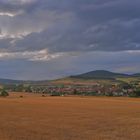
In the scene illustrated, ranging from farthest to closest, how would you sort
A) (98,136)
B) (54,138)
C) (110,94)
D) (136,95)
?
(110,94) → (136,95) → (98,136) → (54,138)

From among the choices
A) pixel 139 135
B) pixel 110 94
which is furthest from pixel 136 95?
pixel 139 135

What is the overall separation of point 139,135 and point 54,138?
5.56 metres

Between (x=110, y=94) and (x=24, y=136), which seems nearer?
(x=24, y=136)

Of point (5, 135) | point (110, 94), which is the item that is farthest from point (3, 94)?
point (5, 135)

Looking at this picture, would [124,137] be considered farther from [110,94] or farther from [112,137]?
[110,94]

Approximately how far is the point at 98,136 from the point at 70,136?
183 cm

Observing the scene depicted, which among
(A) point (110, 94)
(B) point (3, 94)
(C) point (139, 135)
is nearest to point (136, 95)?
(A) point (110, 94)

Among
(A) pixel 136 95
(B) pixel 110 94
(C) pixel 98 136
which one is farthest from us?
(B) pixel 110 94

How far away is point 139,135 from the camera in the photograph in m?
27.9

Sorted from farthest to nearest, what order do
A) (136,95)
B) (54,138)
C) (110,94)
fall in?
(110,94) → (136,95) → (54,138)

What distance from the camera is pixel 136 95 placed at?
127188 millimetres

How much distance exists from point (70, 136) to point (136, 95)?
102m

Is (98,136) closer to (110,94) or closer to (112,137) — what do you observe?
(112,137)

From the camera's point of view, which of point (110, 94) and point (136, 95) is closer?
point (136, 95)
